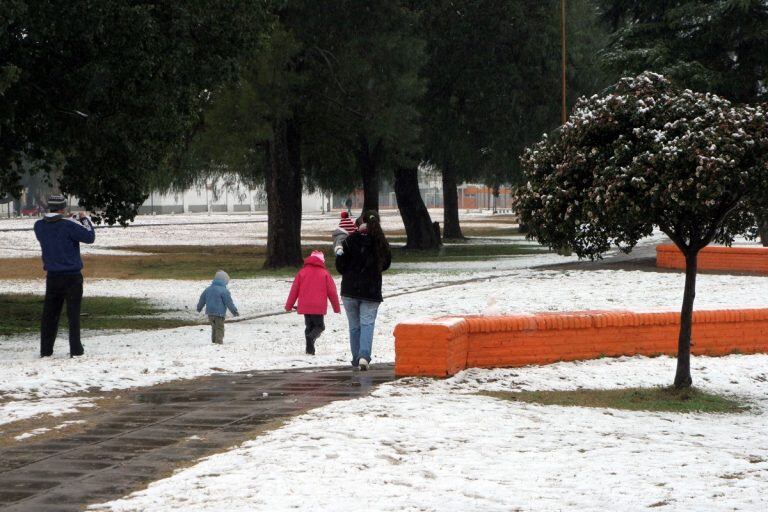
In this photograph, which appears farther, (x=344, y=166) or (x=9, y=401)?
(x=344, y=166)

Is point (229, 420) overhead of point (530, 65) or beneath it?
beneath

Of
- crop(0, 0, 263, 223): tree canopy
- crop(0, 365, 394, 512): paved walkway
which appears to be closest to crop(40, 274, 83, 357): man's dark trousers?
crop(0, 365, 394, 512): paved walkway

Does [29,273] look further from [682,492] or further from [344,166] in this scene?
[682,492]

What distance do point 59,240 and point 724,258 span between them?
19.8 meters

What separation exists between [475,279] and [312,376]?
50.0 ft

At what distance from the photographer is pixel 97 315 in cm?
2036

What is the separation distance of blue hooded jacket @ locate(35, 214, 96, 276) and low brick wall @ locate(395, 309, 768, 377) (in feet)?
13.5

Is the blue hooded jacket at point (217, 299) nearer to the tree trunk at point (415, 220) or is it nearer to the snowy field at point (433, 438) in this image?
the snowy field at point (433, 438)

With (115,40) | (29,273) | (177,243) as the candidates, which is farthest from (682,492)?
(177,243)

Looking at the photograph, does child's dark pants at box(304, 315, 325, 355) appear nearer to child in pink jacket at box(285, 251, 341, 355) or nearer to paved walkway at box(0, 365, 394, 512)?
child in pink jacket at box(285, 251, 341, 355)

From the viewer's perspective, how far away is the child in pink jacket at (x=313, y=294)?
45.3ft

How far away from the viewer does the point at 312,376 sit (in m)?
11.6

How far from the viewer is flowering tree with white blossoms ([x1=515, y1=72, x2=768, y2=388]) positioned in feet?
33.6

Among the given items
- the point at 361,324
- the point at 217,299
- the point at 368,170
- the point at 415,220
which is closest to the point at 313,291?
the point at 217,299
